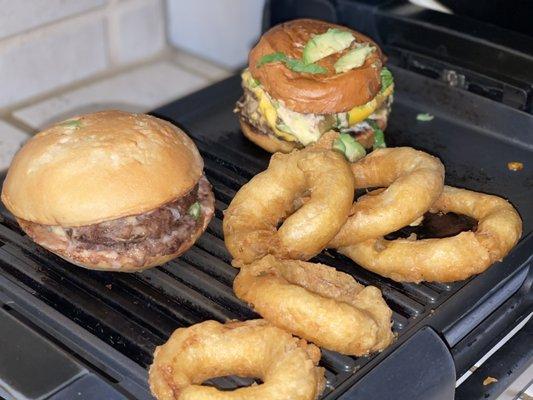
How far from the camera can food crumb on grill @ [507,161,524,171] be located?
175 cm

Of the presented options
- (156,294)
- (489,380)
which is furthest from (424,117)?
(156,294)

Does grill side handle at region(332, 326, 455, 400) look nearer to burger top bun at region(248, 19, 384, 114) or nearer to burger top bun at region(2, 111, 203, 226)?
burger top bun at region(2, 111, 203, 226)

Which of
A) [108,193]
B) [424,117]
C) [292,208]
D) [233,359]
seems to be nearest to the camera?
[233,359]

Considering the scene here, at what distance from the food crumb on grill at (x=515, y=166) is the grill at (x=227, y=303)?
0.02 metres

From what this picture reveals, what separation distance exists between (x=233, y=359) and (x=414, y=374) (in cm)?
28

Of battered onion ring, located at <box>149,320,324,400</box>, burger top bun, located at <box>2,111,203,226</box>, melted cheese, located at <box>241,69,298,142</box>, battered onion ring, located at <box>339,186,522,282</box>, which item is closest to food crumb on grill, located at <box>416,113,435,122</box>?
melted cheese, located at <box>241,69,298,142</box>

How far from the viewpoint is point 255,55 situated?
70.4 inches

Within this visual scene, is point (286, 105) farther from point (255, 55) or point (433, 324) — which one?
point (433, 324)

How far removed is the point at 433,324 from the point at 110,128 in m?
0.65

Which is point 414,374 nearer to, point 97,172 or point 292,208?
point 292,208

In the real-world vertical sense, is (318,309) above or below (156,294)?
above

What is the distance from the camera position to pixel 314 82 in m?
1.69

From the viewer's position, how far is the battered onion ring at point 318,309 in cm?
123

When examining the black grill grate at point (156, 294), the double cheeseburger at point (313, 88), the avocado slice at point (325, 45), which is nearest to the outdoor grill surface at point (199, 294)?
the black grill grate at point (156, 294)
